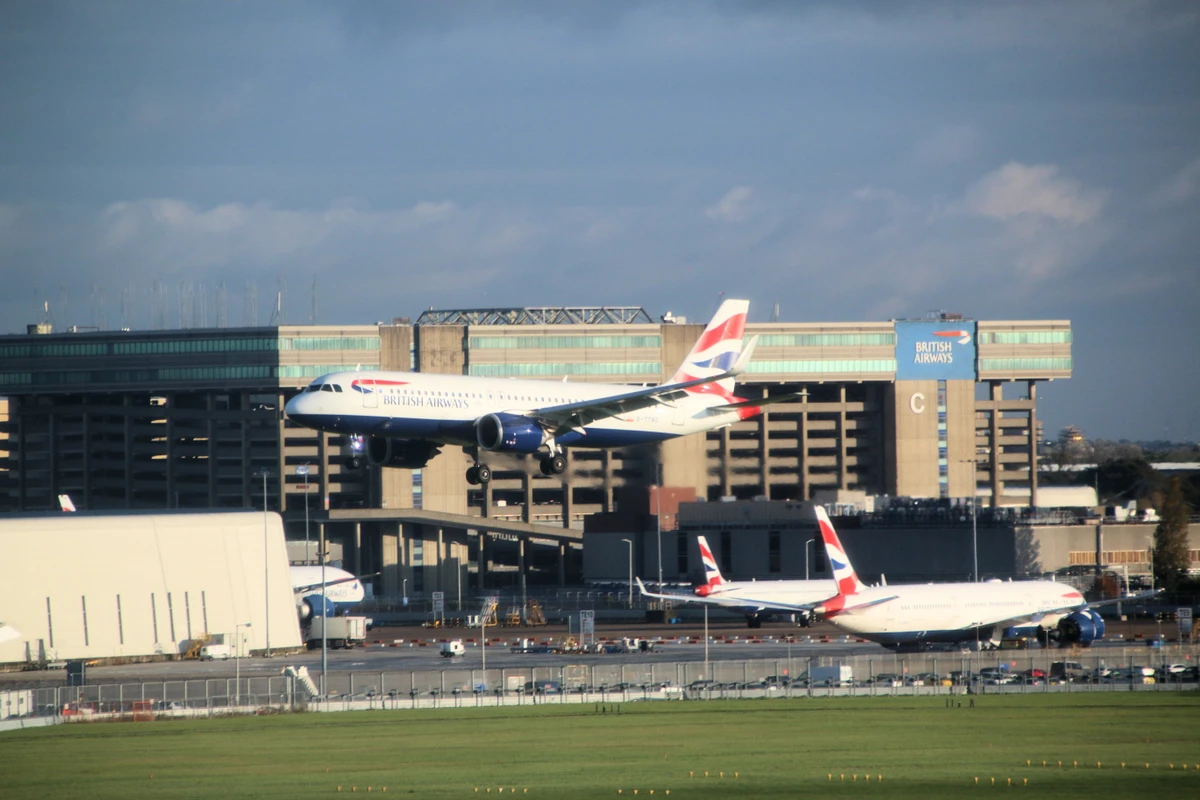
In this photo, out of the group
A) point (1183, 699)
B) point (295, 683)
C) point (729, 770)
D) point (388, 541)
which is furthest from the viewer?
point (388, 541)

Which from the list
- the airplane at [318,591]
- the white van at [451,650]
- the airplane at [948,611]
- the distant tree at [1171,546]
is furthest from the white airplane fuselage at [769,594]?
the distant tree at [1171,546]

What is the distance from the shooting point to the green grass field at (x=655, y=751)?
44.7 metres

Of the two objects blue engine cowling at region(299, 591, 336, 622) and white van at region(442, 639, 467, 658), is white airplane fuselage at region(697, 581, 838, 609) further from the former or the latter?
blue engine cowling at region(299, 591, 336, 622)

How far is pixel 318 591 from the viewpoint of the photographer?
387 feet

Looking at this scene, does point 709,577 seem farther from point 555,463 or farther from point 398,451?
point 398,451

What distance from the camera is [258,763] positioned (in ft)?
166

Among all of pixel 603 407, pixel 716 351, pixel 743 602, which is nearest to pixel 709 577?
pixel 743 602

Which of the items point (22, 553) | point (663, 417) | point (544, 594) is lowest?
point (544, 594)

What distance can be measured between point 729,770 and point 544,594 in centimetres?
11190

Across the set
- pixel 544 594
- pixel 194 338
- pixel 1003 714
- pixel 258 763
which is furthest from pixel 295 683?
pixel 194 338

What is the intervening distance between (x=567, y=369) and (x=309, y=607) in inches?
3334

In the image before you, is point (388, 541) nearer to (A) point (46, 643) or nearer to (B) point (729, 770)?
(A) point (46, 643)

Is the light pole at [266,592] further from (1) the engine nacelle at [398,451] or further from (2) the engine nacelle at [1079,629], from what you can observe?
(2) the engine nacelle at [1079,629]

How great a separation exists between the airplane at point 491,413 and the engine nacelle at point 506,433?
5 cm
